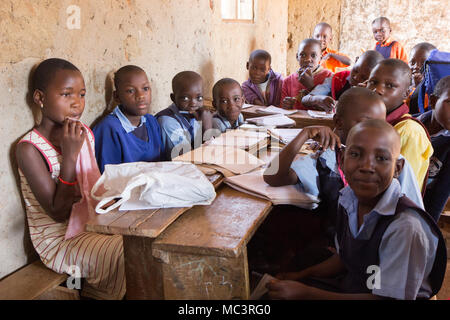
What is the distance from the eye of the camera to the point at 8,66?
5.40 ft

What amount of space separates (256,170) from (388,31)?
5.44 meters

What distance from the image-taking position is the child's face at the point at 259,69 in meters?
3.91

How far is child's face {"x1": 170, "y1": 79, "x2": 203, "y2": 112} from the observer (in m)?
2.73

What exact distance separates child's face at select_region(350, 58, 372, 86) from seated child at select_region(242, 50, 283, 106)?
3.22ft

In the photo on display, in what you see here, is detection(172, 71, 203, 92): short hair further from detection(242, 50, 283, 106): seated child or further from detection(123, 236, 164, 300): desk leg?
detection(123, 236, 164, 300): desk leg

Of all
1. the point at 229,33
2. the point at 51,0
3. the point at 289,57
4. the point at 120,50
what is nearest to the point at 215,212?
the point at 51,0

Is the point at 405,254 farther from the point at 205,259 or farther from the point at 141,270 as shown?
the point at 141,270

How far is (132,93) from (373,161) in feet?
4.89

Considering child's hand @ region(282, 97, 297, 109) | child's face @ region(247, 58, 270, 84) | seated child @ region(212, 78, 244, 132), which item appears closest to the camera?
seated child @ region(212, 78, 244, 132)

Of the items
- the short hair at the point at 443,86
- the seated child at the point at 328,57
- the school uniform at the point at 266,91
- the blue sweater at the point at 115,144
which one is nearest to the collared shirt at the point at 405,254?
the short hair at the point at 443,86

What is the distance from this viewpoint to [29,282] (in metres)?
1.64

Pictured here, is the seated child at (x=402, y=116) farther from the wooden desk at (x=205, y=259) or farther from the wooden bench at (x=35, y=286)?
the wooden bench at (x=35, y=286)

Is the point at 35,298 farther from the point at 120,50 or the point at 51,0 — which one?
the point at 120,50

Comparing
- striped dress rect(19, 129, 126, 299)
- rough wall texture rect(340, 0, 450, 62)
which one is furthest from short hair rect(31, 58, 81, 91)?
rough wall texture rect(340, 0, 450, 62)
